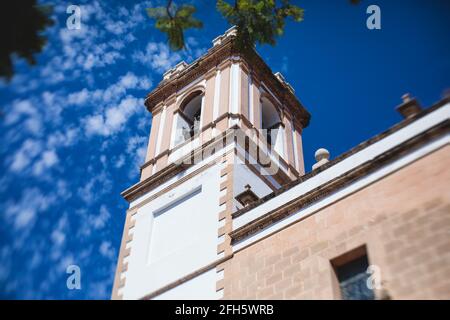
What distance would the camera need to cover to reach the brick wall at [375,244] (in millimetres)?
8789

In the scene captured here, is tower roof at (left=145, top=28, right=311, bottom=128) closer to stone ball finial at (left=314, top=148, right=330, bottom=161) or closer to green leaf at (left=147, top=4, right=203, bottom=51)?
stone ball finial at (left=314, top=148, right=330, bottom=161)

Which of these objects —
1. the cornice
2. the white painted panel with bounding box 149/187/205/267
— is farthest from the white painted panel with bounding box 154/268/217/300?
the cornice

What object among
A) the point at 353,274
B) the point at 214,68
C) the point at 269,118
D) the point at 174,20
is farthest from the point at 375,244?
the point at 214,68

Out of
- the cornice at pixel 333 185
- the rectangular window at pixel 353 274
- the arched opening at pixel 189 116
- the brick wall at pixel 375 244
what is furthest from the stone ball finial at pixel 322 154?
the arched opening at pixel 189 116

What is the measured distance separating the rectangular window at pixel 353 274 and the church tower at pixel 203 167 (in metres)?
2.70

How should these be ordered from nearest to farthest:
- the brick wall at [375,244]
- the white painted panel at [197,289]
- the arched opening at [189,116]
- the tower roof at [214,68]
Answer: the brick wall at [375,244] → the white painted panel at [197,289] → the arched opening at [189,116] → the tower roof at [214,68]

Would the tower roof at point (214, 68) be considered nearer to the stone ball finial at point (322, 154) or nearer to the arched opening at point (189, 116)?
the arched opening at point (189, 116)

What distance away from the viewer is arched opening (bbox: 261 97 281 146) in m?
19.3

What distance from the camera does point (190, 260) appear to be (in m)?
12.9

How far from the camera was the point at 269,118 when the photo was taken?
19.8 metres

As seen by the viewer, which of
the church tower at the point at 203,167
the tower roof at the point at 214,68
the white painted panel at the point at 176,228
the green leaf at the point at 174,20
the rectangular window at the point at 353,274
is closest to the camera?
the green leaf at the point at 174,20

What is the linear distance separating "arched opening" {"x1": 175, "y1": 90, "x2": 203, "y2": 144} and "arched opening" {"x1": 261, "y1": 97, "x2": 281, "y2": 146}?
2253mm

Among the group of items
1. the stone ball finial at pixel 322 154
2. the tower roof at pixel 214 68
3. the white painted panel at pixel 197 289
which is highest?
the tower roof at pixel 214 68
